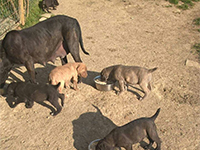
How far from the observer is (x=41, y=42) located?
18.7 ft

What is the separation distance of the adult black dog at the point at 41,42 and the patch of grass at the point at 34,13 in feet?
13.5

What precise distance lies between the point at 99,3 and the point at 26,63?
28.9ft

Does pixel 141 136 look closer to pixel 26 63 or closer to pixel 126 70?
pixel 126 70

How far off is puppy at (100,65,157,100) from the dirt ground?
35 cm

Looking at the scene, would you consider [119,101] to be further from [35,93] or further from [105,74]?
[35,93]

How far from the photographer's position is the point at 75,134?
4.82 metres

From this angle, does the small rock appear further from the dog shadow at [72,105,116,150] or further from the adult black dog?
Answer: the dog shadow at [72,105,116,150]

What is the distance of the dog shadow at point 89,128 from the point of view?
15.3 ft

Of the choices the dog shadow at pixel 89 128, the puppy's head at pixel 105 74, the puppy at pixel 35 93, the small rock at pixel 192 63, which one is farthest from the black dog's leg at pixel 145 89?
the small rock at pixel 192 63

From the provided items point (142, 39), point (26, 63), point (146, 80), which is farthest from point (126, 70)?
point (142, 39)

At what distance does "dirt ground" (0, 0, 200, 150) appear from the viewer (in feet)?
15.6

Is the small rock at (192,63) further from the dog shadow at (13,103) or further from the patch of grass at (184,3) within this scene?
the patch of grass at (184,3)

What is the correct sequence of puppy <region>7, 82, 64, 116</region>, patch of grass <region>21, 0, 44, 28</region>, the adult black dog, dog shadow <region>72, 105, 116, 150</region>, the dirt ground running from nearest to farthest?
dog shadow <region>72, 105, 116, 150</region> < the dirt ground < puppy <region>7, 82, 64, 116</region> < the adult black dog < patch of grass <region>21, 0, 44, 28</region>

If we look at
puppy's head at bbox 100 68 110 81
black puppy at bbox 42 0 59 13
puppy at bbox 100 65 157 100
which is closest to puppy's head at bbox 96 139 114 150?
puppy at bbox 100 65 157 100
